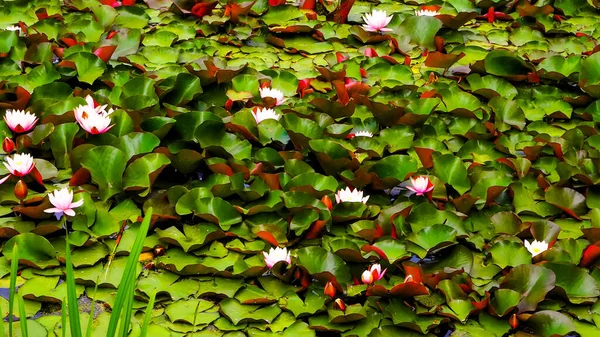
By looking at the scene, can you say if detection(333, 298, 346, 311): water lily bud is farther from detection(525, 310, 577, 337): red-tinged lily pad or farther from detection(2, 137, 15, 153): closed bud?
detection(2, 137, 15, 153): closed bud

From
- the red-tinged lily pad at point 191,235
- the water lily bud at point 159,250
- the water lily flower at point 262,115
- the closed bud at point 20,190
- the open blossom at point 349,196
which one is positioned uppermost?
the closed bud at point 20,190

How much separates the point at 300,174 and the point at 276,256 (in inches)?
18.3

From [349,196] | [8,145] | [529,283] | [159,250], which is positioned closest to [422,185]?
[349,196]

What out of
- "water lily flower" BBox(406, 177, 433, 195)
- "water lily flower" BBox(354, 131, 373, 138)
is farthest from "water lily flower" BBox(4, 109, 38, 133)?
"water lily flower" BBox(406, 177, 433, 195)

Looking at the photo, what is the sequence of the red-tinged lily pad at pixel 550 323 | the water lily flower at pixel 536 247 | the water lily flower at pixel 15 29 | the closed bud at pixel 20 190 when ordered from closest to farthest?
1. the red-tinged lily pad at pixel 550 323
2. the water lily flower at pixel 536 247
3. the closed bud at pixel 20 190
4. the water lily flower at pixel 15 29

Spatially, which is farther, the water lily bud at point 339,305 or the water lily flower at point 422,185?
the water lily flower at point 422,185

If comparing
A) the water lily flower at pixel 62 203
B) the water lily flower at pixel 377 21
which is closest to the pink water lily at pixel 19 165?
the water lily flower at pixel 62 203

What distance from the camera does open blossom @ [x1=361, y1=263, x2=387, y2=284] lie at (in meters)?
2.50

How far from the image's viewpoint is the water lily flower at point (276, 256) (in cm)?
255

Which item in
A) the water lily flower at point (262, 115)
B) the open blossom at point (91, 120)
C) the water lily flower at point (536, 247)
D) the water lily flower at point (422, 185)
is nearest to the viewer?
the water lily flower at point (536, 247)

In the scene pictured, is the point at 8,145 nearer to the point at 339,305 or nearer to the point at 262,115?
the point at 262,115

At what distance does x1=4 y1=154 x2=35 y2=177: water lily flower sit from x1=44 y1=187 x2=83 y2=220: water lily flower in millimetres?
223

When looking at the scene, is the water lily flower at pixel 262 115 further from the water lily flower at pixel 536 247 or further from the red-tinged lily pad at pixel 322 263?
the water lily flower at pixel 536 247

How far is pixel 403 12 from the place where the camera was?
4422 mm
